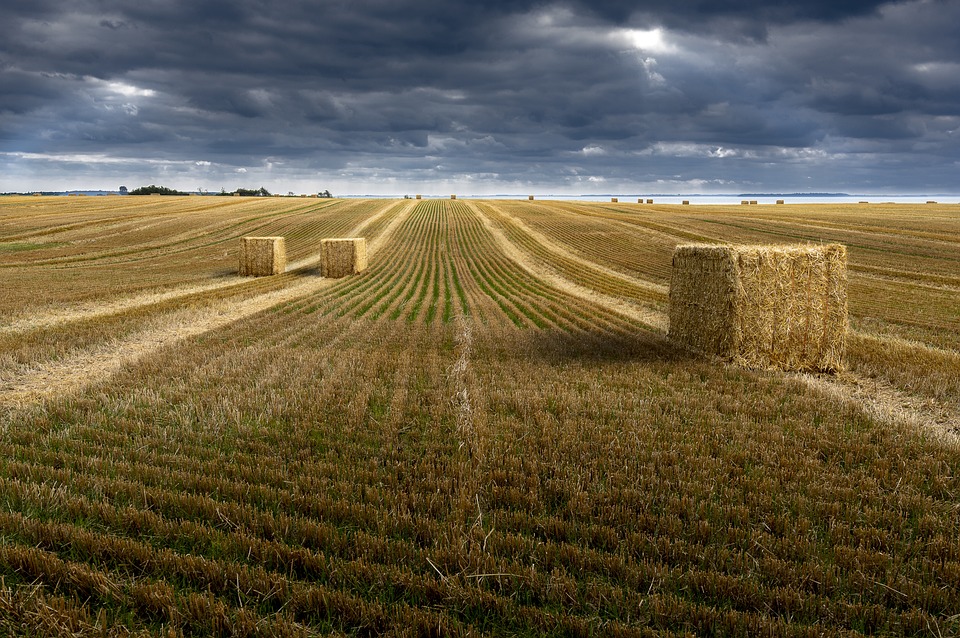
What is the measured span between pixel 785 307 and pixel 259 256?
24.6m

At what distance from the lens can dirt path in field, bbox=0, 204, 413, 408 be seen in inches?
361

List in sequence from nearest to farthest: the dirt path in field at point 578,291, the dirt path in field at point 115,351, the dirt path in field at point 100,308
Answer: the dirt path in field at point 115,351, the dirt path in field at point 100,308, the dirt path in field at point 578,291

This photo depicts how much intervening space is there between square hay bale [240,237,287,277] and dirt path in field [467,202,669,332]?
13.6 metres

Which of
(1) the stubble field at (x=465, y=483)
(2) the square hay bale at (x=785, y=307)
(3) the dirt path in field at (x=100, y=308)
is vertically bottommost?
(1) the stubble field at (x=465, y=483)

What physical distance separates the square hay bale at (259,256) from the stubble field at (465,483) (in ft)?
43.4

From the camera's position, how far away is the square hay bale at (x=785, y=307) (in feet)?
37.3

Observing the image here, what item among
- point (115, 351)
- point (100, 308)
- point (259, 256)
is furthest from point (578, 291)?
point (100, 308)

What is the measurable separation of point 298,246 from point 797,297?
36924 mm

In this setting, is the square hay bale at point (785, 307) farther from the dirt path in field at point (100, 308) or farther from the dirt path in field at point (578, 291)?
the dirt path in field at point (100, 308)

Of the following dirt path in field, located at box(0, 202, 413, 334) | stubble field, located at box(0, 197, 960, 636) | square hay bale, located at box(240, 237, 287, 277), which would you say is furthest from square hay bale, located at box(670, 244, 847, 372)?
square hay bale, located at box(240, 237, 287, 277)

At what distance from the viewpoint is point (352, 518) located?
193 inches

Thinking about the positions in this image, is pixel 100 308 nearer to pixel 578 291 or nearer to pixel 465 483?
pixel 465 483

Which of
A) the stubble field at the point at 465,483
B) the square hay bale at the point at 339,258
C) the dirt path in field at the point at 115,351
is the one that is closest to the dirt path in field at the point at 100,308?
the dirt path in field at the point at 115,351

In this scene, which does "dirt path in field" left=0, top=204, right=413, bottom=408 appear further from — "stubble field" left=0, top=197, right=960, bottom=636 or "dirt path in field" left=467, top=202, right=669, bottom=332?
"dirt path in field" left=467, top=202, right=669, bottom=332
